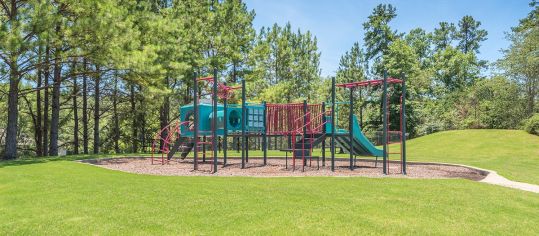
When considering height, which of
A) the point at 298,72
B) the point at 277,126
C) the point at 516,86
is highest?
the point at 298,72

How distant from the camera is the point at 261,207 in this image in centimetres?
690

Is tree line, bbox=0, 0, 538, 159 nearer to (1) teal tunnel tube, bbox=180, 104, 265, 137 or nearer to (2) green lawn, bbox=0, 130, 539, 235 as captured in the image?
(1) teal tunnel tube, bbox=180, 104, 265, 137

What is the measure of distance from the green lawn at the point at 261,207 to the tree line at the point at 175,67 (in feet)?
26.1

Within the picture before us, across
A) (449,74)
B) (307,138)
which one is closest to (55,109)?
(307,138)

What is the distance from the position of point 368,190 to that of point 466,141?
23.0 meters

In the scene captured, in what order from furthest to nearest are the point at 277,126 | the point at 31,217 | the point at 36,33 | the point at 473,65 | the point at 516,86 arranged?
the point at 473,65 → the point at 516,86 → the point at 277,126 → the point at 36,33 → the point at 31,217

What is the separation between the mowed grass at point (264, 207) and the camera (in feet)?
19.0

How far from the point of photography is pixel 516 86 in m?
31.7

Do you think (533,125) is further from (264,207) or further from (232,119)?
(264,207)

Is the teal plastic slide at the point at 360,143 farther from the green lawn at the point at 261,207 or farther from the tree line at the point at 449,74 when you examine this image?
the tree line at the point at 449,74

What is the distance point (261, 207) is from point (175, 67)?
16575mm

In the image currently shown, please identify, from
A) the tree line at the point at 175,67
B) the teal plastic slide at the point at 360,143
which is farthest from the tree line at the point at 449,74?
the teal plastic slide at the point at 360,143

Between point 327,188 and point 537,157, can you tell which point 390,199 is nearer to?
point 327,188

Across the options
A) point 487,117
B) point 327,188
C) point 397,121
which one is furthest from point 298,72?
point 327,188
